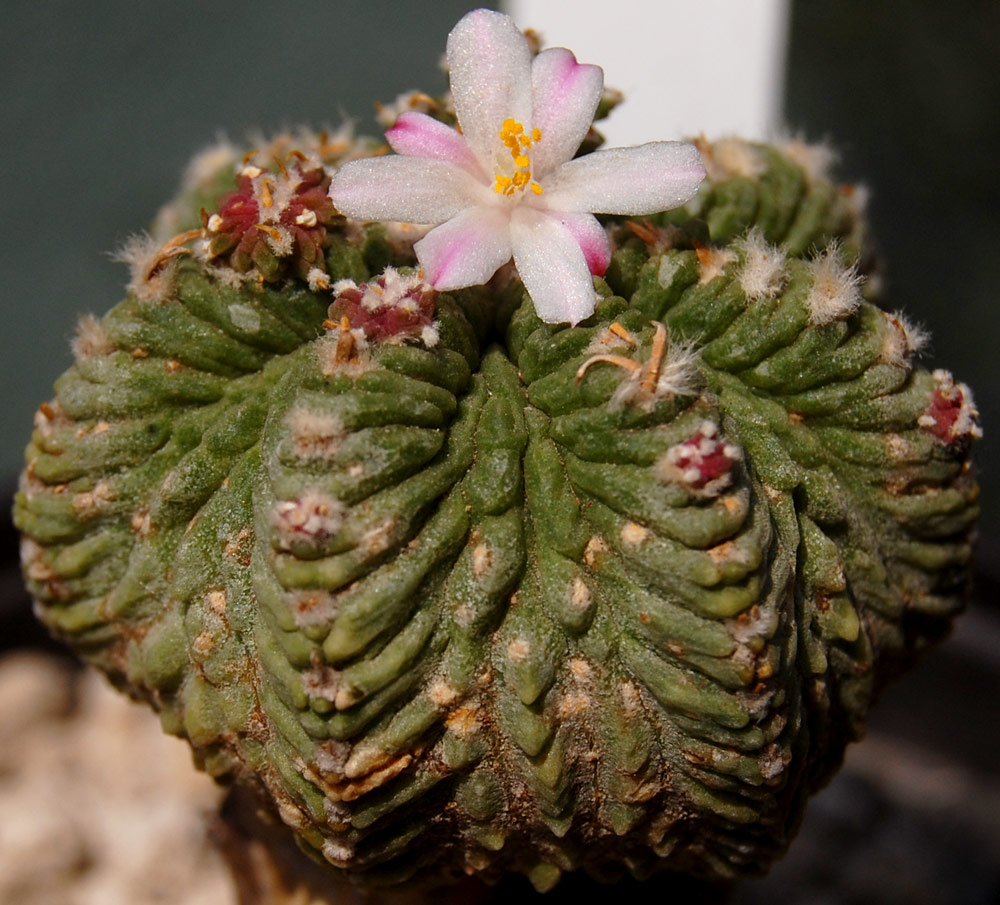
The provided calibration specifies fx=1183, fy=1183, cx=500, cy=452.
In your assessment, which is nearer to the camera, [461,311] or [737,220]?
[461,311]

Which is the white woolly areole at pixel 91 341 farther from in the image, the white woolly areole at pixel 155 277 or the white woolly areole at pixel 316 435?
the white woolly areole at pixel 316 435

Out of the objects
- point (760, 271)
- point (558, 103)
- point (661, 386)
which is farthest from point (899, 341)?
point (558, 103)

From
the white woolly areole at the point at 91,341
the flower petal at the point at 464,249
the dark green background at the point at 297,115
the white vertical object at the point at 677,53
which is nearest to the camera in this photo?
the flower petal at the point at 464,249

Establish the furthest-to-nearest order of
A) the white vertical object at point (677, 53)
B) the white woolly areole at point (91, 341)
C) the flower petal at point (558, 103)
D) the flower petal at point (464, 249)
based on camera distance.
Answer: the white vertical object at point (677, 53)
the white woolly areole at point (91, 341)
the flower petal at point (558, 103)
the flower petal at point (464, 249)

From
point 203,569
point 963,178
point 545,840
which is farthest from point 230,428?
point 963,178

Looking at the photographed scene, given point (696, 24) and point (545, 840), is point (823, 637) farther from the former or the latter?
point (696, 24)

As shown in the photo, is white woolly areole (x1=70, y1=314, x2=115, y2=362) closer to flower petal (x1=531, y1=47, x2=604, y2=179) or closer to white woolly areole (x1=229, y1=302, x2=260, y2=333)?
white woolly areole (x1=229, y1=302, x2=260, y2=333)

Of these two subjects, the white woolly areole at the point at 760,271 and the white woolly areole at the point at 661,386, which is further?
the white woolly areole at the point at 760,271

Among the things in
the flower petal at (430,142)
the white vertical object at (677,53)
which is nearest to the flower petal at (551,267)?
the flower petal at (430,142)
